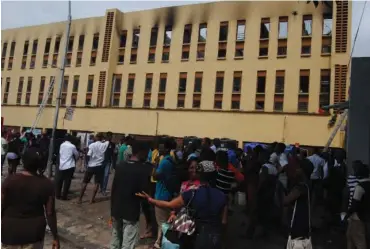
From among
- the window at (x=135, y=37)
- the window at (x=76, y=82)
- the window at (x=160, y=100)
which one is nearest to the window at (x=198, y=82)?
the window at (x=160, y=100)

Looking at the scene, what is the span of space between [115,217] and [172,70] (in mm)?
26368

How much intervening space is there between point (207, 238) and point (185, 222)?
276mm

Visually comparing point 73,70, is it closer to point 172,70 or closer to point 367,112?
point 172,70

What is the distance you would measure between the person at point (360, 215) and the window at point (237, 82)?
22300 mm

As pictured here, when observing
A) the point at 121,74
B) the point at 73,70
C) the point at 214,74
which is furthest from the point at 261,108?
the point at 73,70

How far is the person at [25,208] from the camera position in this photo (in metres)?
3.60

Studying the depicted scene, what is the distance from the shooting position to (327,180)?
9.12m

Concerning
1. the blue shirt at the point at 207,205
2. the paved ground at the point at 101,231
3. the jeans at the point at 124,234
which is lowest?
the paved ground at the point at 101,231

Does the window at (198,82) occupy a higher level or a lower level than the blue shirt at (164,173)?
higher

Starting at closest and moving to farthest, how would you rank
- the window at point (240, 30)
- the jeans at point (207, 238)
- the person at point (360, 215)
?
1. the jeans at point (207, 238)
2. the person at point (360, 215)
3. the window at point (240, 30)

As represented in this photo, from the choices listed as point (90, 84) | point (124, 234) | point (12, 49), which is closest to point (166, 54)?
point (90, 84)

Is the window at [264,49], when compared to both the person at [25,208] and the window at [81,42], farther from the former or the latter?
the person at [25,208]

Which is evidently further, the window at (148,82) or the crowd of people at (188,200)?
the window at (148,82)

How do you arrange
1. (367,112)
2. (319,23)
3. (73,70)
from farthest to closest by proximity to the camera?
(73,70) → (319,23) → (367,112)
